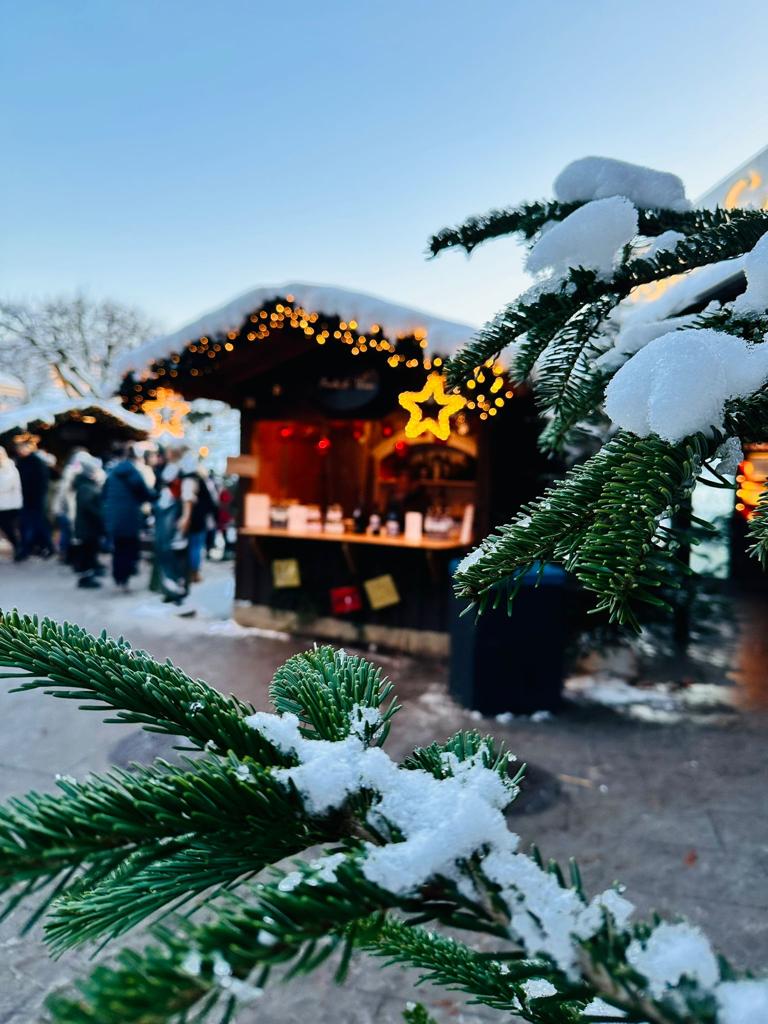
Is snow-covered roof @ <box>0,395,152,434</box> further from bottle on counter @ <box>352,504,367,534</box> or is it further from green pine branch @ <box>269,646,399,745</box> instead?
green pine branch @ <box>269,646,399,745</box>

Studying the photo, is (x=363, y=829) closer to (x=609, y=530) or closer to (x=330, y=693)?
(x=330, y=693)

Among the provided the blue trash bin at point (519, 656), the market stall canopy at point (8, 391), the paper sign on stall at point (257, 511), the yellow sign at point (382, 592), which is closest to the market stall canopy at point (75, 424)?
the market stall canopy at point (8, 391)

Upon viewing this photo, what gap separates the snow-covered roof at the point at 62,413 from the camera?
49.2 ft

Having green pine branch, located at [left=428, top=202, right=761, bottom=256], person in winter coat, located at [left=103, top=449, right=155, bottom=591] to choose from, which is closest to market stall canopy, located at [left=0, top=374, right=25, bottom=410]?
person in winter coat, located at [left=103, top=449, right=155, bottom=591]

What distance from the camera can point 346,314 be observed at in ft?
20.0

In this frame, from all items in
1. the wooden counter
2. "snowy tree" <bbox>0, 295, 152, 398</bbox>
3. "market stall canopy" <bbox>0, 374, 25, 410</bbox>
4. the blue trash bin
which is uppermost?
"snowy tree" <bbox>0, 295, 152, 398</bbox>

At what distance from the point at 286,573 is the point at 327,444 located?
76.4 inches

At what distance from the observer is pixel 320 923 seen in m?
0.37

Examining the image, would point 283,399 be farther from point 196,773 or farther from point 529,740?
point 196,773

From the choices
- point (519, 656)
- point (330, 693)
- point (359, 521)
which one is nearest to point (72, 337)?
point (359, 521)

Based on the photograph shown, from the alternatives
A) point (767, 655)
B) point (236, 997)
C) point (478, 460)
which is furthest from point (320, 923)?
point (767, 655)

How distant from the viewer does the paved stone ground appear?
240 centimetres

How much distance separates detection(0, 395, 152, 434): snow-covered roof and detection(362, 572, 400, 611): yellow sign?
973 cm

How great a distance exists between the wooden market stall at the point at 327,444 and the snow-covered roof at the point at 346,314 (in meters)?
0.01
